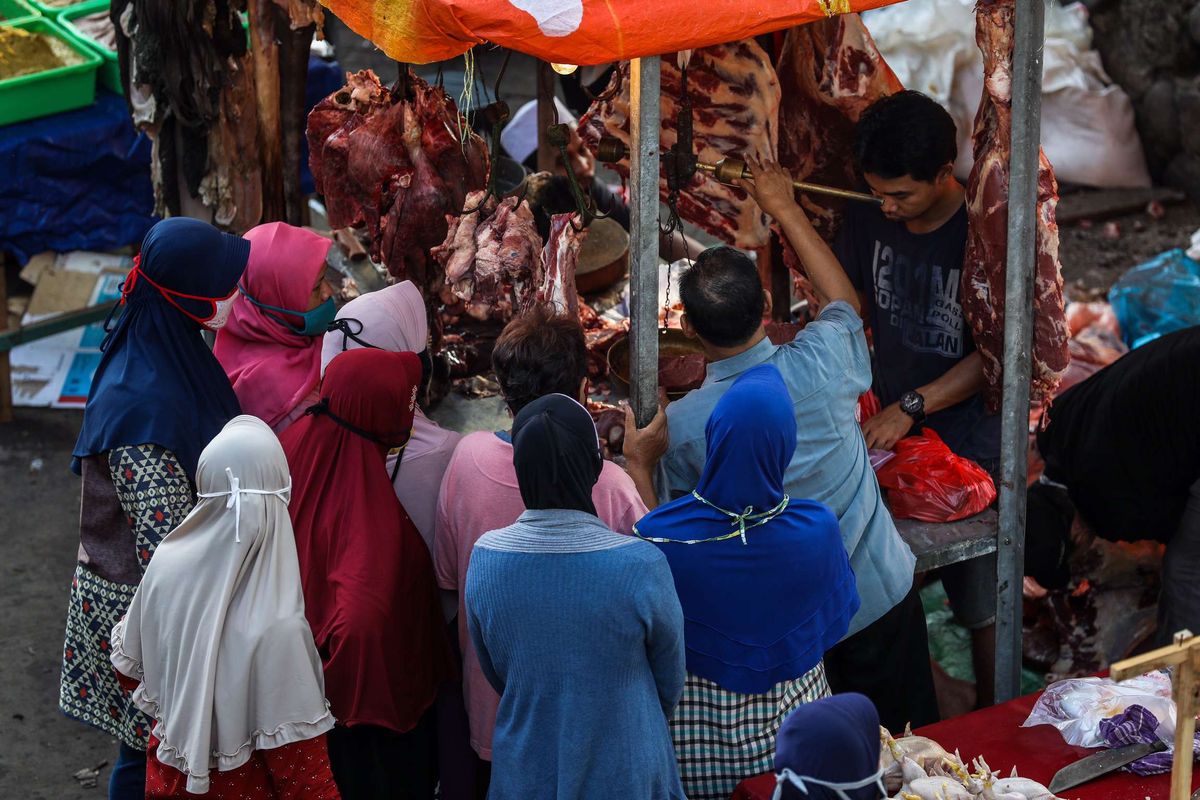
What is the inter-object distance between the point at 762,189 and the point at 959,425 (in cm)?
102

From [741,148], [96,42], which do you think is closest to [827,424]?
[741,148]

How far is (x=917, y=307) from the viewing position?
4.04m

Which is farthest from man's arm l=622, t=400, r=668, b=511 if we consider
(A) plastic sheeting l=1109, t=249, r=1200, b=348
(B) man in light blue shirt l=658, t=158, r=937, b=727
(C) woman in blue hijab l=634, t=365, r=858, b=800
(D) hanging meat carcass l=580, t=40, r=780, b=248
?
(A) plastic sheeting l=1109, t=249, r=1200, b=348

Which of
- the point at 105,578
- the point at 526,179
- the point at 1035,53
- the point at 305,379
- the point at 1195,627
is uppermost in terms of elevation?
the point at 1035,53

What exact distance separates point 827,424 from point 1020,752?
3.00 ft

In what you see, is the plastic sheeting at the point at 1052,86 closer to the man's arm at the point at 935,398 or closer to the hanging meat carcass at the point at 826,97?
the hanging meat carcass at the point at 826,97

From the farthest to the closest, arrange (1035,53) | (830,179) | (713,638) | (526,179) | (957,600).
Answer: (526,179) < (830,179) < (957,600) < (1035,53) < (713,638)

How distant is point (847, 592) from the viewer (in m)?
2.99

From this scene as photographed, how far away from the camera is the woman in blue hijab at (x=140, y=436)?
3.29 metres

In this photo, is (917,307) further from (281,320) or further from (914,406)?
(281,320)

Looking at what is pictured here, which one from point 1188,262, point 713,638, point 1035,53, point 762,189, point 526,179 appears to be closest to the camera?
point 713,638

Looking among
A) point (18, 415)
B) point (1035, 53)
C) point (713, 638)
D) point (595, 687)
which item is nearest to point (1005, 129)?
point (1035, 53)

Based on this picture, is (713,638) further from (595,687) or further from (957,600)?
(957,600)

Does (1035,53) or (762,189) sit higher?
(1035,53)
